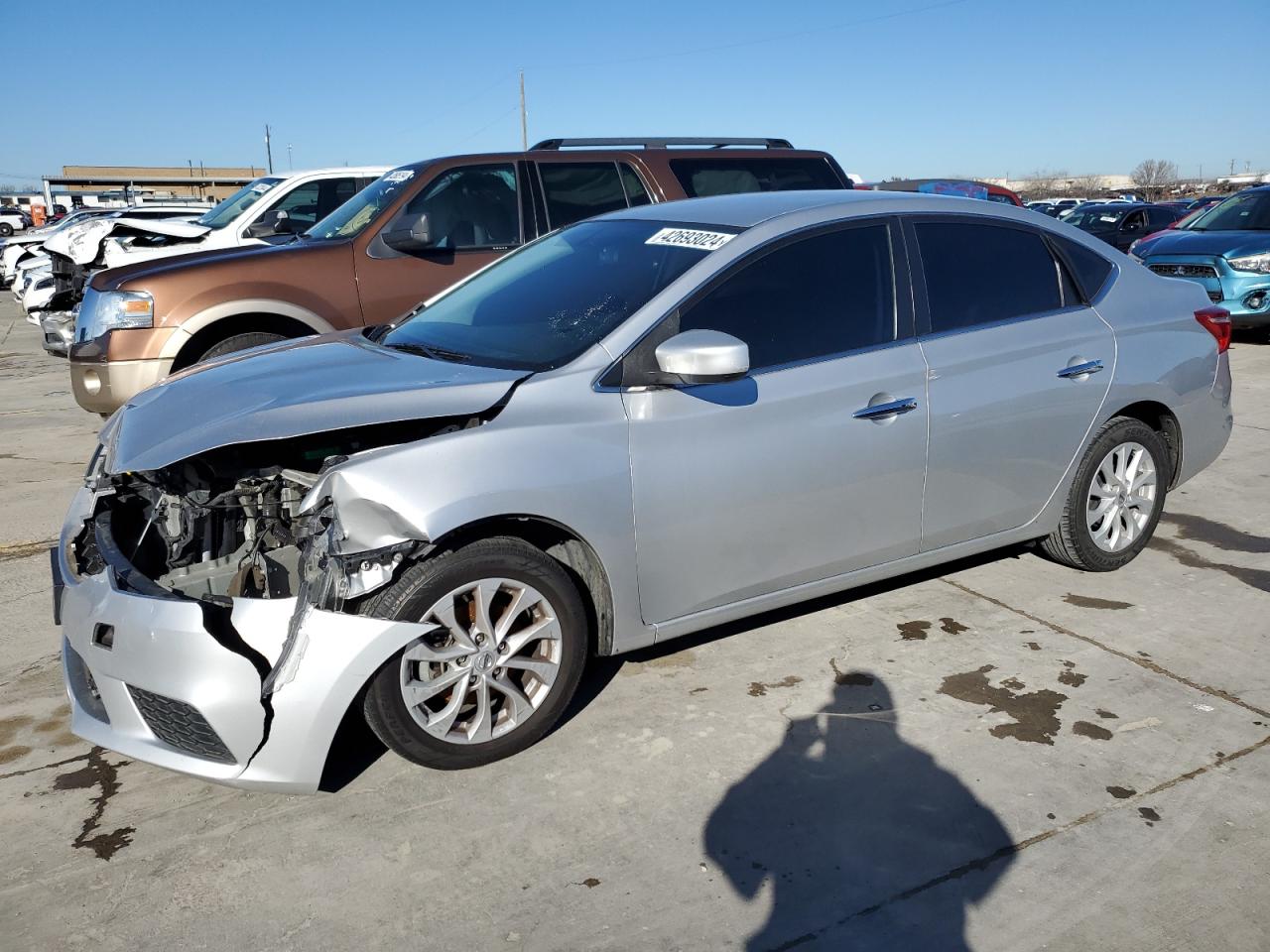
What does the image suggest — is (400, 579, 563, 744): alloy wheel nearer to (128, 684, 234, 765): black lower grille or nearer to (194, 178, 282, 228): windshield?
(128, 684, 234, 765): black lower grille

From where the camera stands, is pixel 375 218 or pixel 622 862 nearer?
pixel 622 862

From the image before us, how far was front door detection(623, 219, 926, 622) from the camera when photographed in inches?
139

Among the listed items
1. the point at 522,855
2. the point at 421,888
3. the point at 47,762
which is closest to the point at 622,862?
the point at 522,855

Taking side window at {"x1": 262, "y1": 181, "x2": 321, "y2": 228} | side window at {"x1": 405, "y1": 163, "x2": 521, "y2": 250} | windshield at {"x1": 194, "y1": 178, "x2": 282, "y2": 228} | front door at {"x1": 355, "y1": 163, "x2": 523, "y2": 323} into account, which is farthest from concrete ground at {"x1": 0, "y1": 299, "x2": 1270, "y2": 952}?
side window at {"x1": 262, "y1": 181, "x2": 321, "y2": 228}

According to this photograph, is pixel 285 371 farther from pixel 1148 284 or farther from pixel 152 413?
pixel 1148 284

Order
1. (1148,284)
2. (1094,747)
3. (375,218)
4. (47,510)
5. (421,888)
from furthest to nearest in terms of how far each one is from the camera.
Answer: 1. (375,218)
2. (47,510)
3. (1148,284)
4. (1094,747)
5. (421,888)

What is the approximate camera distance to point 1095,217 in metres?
22.8

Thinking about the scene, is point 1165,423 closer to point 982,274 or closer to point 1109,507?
point 1109,507

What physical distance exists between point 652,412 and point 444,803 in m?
1.36

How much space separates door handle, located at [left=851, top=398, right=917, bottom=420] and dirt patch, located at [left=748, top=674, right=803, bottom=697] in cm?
98

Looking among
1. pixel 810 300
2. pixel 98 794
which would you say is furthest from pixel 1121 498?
pixel 98 794

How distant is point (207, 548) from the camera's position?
3.65m

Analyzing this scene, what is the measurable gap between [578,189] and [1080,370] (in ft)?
13.2

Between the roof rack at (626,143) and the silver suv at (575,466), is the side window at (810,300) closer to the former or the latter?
the silver suv at (575,466)
